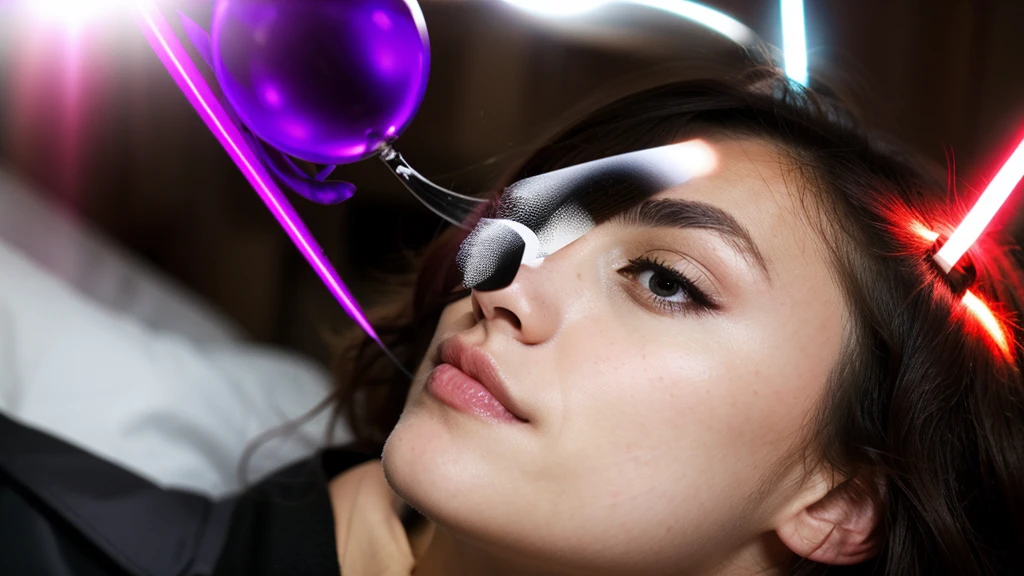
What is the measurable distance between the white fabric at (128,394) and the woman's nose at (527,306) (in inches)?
20.9

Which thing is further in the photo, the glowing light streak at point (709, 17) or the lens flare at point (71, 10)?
the lens flare at point (71, 10)

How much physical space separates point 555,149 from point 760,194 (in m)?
0.19

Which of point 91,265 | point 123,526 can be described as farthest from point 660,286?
point 91,265

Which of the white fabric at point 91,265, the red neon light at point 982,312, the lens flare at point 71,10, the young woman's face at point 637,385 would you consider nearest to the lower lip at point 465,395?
the young woman's face at point 637,385

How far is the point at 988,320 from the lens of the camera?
2.25ft

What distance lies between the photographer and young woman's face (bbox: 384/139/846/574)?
55 centimetres

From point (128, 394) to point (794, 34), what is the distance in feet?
2.61

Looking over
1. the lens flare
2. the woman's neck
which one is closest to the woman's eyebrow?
the woman's neck

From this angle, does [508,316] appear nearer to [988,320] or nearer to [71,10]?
[988,320]

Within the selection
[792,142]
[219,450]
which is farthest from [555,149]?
[219,450]

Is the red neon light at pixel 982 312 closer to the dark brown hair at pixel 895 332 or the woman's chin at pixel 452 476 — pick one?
the dark brown hair at pixel 895 332

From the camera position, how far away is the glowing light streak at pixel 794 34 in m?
0.64

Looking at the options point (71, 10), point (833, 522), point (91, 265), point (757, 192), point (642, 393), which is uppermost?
point (757, 192)

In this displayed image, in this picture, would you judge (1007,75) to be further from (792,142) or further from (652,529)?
(652,529)
